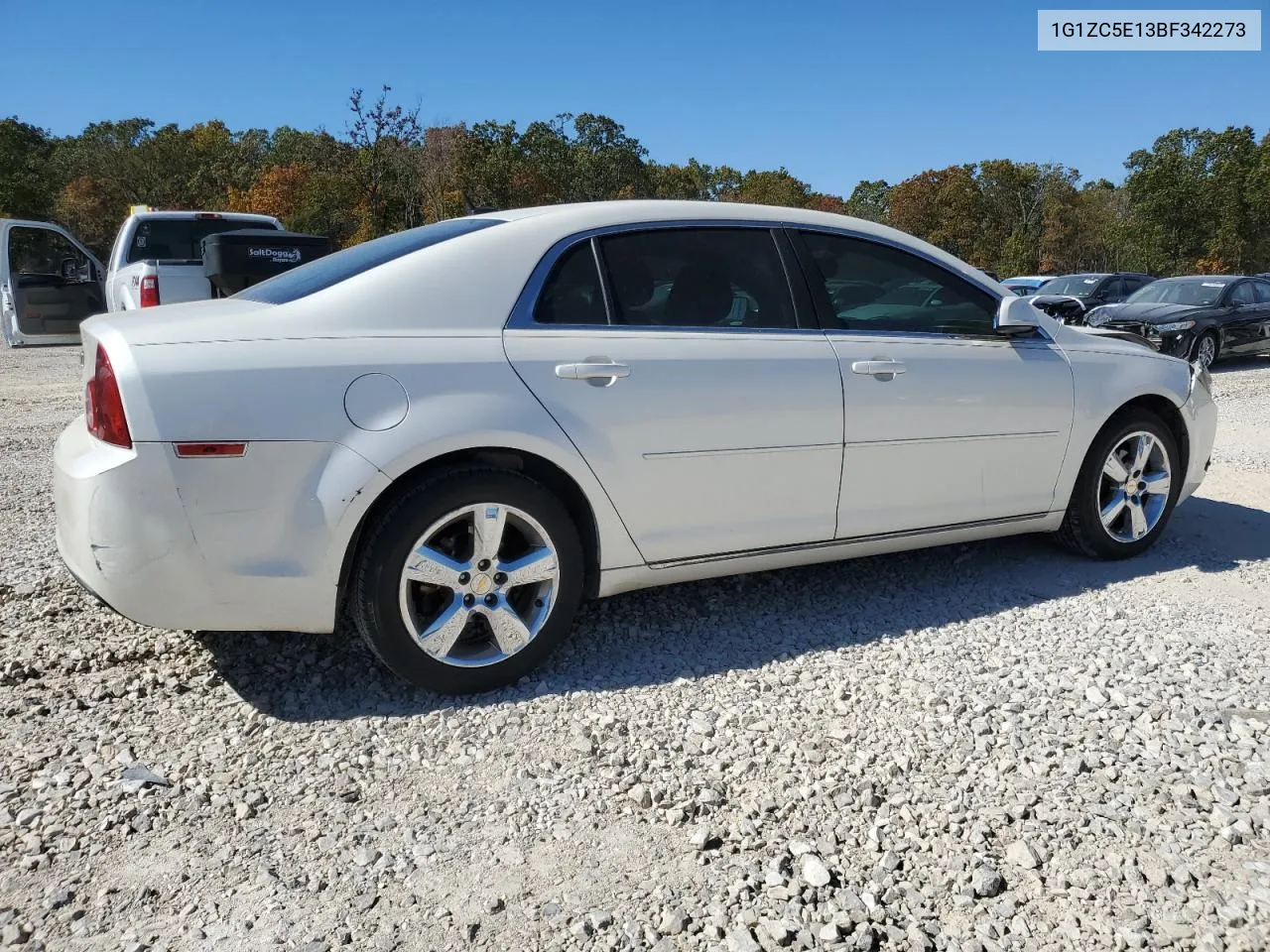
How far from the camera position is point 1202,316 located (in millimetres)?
14133

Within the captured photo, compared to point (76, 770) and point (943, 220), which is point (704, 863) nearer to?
point (76, 770)

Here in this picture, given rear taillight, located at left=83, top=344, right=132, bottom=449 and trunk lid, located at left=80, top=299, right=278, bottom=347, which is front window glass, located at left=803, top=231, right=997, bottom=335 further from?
rear taillight, located at left=83, top=344, right=132, bottom=449

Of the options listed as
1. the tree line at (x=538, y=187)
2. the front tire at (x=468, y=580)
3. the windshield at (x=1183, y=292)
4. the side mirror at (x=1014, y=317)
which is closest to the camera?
the front tire at (x=468, y=580)

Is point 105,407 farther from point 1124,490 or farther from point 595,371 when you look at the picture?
point 1124,490

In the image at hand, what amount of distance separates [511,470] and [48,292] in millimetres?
12947

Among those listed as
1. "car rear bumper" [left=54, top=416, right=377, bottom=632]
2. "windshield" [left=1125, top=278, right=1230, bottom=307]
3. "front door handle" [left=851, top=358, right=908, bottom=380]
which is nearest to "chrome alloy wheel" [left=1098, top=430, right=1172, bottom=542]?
"front door handle" [left=851, top=358, right=908, bottom=380]

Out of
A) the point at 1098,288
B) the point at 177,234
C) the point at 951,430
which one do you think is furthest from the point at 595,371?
the point at 1098,288

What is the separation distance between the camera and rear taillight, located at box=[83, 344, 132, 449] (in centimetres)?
277

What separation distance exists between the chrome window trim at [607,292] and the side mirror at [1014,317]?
3.02 feet

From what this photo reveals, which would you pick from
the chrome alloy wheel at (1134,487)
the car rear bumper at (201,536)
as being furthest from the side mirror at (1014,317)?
the car rear bumper at (201,536)

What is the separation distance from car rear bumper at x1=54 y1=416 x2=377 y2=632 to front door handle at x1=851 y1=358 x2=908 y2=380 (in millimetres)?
1888

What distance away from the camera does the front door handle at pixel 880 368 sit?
3.73 m

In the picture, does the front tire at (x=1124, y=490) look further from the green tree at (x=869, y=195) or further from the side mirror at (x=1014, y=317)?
the green tree at (x=869, y=195)

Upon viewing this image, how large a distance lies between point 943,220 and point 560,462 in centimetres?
6085
